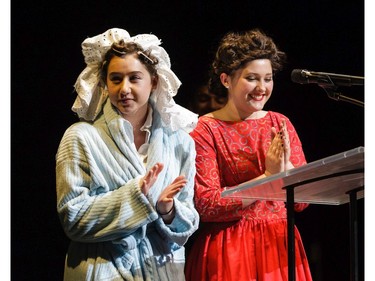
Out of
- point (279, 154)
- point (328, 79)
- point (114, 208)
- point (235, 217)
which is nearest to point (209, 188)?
point (235, 217)

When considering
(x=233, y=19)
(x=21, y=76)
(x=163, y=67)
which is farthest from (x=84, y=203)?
(x=233, y=19)

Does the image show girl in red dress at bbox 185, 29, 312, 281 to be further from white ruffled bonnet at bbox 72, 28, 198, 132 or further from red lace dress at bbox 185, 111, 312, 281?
white ruffled bonnet at bbox 72, 28, 198, 132

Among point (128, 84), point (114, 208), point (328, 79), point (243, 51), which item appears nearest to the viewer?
point (328, 79)

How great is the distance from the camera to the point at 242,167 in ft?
10.5

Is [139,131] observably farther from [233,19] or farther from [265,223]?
[233,19]

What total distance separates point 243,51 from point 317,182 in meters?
0.74

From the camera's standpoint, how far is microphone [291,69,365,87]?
266 centimetres

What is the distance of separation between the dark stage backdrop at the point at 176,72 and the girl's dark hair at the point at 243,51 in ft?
0.59

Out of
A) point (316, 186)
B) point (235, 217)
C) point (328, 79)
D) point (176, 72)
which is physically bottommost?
point (235, 217)

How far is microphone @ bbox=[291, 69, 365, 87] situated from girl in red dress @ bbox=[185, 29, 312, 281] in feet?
1.37

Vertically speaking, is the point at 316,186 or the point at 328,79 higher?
the point at 328,79

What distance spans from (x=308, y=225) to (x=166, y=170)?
4.03 ft

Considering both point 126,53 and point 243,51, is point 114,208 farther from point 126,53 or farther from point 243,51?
point 243,51

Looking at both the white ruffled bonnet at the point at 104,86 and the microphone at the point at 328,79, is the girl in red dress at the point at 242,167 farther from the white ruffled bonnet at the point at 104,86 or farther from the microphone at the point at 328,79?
the microphone at the point at 328,79
